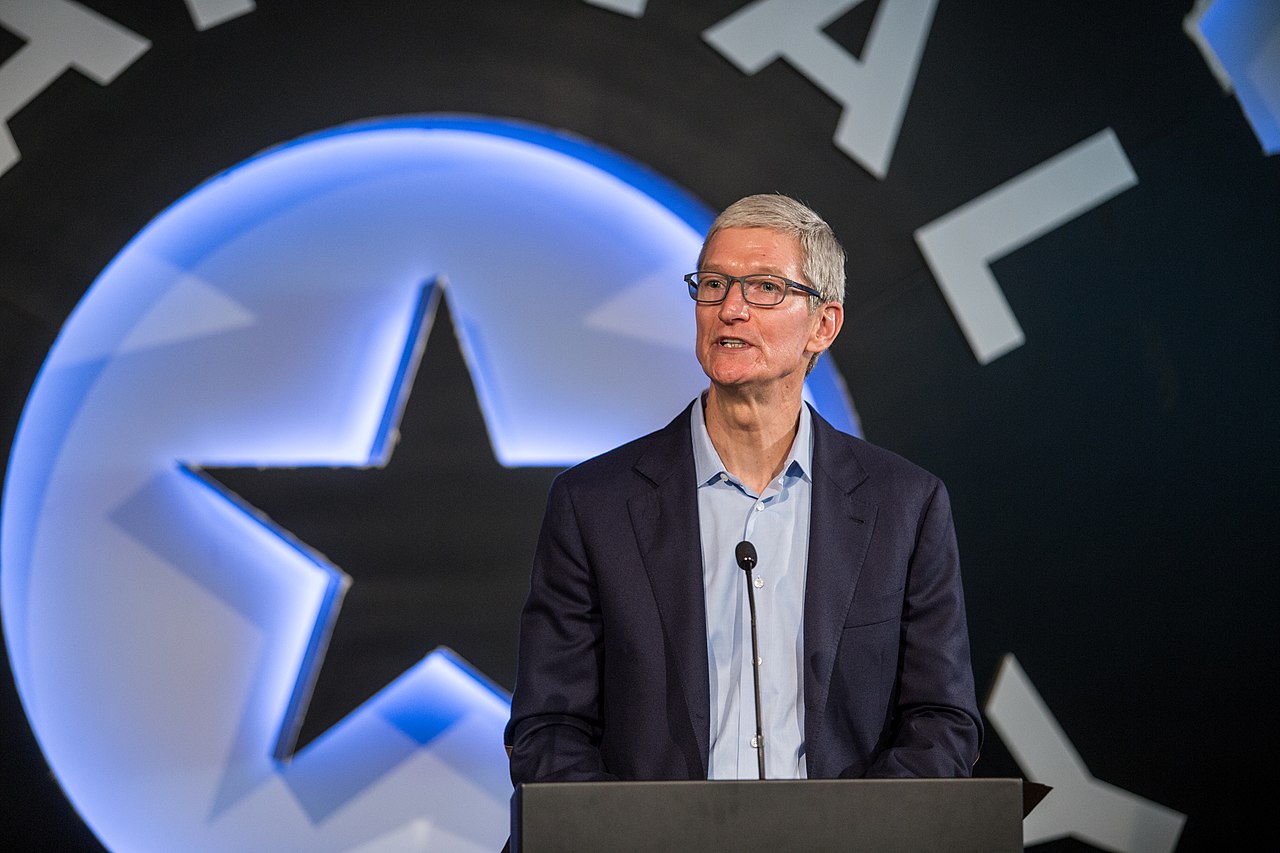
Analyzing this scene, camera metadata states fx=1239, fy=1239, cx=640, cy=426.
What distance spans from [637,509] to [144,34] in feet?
7.20

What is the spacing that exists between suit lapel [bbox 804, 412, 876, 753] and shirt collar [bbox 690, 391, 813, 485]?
0.8 inches

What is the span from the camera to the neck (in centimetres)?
226

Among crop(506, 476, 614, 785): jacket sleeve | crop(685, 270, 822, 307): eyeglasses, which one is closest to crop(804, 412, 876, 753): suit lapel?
crop(685, 270, 822, 307): eyeglasses

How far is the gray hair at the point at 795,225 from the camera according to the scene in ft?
7.29

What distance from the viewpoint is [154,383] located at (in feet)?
11.0

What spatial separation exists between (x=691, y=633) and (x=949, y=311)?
1874 millimetres

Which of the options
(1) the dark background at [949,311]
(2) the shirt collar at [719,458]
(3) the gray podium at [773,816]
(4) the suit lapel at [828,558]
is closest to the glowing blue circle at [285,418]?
(1) the dark background at [949,311]

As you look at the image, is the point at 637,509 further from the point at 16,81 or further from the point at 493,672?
the point at 16,81

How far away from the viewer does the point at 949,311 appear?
3611 millimetres

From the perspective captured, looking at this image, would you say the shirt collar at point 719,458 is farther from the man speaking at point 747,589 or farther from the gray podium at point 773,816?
the gray podium at point 773,816

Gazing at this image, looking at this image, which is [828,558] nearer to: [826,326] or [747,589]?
[747,589]

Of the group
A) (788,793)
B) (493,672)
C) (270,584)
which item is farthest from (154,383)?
(788,793)

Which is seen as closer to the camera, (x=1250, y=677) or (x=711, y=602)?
(x=711, y=602)

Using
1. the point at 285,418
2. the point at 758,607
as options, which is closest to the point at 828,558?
the point at 758,607
